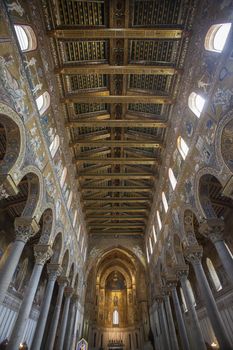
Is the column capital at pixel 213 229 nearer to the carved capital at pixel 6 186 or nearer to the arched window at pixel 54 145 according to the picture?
the carved capital at pixel 6 186

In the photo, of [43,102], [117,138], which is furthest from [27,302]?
[117,138]

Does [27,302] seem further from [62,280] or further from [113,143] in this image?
[113,143]

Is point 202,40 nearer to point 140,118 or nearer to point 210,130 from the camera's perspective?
point 210,130

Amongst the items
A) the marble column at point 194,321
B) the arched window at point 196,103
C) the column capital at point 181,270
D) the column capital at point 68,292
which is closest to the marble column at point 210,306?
the marble column at point 194,321

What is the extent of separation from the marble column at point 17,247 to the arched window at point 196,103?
363 inches

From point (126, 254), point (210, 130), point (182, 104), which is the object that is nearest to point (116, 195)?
point (126, 254)

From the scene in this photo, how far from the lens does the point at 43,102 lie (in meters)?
9.86

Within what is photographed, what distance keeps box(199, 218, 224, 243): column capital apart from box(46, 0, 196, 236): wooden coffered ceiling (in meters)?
6.50

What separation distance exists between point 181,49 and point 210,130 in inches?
182

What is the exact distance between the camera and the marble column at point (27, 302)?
698cm

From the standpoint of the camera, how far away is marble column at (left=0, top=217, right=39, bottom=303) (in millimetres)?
6784

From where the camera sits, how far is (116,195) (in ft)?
65.5

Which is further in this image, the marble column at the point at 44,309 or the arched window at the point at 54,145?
the arched window at the point at 54,145

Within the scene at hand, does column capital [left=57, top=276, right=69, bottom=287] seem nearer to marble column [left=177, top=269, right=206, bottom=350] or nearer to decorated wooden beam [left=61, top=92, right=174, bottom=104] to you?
marble column [left=177, top=269, right=206, bottom=350]
